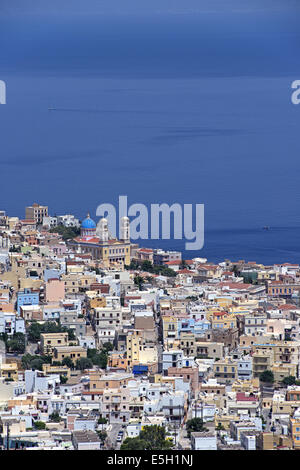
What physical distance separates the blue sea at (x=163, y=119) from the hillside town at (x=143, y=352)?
4884 millimetres

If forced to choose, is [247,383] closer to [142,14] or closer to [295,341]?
[295,341]

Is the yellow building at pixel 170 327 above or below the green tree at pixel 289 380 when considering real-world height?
above

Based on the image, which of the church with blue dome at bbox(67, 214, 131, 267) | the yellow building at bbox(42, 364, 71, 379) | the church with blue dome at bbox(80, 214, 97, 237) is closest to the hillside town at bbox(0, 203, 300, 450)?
the yellow building at bbox(42, 364, 71, 379)

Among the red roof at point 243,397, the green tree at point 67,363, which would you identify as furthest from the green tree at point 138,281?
the red roof at point 243,397

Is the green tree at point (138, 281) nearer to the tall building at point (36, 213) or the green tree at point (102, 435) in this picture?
the tall building at point (36, 213)

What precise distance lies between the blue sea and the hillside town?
16.0ft

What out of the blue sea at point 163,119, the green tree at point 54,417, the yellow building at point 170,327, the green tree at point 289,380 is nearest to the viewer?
the green tree at point 54,417

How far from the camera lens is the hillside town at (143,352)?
36.3 ft

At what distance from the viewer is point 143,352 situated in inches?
523

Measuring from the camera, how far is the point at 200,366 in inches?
512

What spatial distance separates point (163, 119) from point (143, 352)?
97.2 feet

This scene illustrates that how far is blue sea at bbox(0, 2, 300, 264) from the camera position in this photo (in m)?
28.3

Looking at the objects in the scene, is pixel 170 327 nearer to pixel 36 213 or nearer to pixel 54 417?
pixel 54 417

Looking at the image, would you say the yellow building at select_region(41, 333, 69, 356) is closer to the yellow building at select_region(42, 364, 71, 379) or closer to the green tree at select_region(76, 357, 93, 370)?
the green tree at select_region(76, 357, 93, 370)
